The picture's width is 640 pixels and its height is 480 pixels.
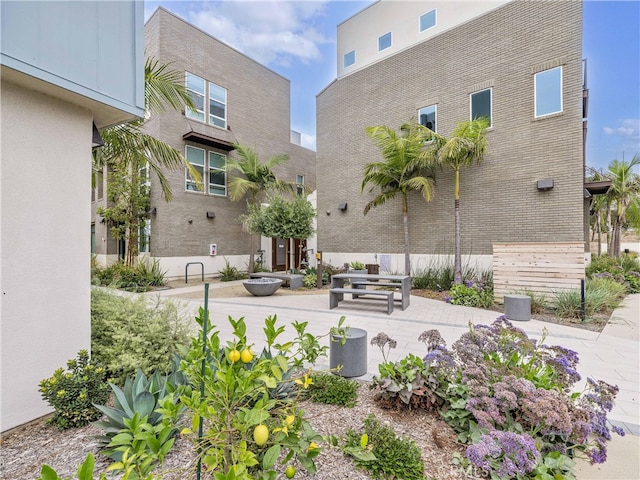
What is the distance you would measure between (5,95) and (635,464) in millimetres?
5382

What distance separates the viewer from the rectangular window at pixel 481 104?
9.42 meters

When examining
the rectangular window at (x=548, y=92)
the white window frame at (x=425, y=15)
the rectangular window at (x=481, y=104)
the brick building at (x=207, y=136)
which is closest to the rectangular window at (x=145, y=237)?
the brick building at (x=207, y=136)

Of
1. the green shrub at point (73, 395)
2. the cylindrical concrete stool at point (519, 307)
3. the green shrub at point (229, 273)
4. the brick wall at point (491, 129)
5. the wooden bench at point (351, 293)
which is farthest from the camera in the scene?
the green shrub at point (229, 273)

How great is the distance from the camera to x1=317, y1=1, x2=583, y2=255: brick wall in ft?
26.7

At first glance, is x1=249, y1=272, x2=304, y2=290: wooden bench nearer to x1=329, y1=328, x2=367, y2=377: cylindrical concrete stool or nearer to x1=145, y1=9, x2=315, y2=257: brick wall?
x1=145, y1=9, x2=315, y2=257: brick wall

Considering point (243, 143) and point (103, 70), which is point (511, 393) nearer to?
point (103, 70)

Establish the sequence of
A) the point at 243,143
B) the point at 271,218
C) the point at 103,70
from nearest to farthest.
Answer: the point at 103,70
the point at 271,218
the point at 243,143

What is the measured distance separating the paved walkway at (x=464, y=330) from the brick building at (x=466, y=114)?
308 cm

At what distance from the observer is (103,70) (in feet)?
8.81

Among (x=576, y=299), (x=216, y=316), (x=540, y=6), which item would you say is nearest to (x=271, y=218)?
(x=216, y=316)

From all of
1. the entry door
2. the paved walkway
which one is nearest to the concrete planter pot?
the paved walkway

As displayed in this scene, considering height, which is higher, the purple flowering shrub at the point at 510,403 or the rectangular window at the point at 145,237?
the rectangular window at the point at 145,237

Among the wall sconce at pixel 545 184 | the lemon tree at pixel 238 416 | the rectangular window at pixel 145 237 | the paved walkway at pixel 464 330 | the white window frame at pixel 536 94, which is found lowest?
the paved walkway at pixel 464 330

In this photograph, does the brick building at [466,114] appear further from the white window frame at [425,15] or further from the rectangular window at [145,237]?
the rectangular window at [145,237]
